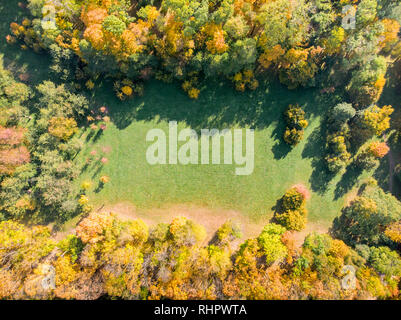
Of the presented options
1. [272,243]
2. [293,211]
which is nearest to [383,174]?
[293,211]

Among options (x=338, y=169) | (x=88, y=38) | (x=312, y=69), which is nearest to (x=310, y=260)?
(x=338, y=169)

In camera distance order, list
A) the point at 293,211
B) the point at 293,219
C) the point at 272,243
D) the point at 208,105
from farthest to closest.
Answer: the point at 208,105 < the point at 293,211 < the point at 293,219 < the point at 272,243

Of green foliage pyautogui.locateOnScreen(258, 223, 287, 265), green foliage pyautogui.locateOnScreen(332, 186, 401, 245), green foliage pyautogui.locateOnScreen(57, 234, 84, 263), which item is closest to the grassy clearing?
green foliage pyautogui.locateOnScreen(332, 186, 401, 245)

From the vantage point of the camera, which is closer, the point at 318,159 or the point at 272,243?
the point at 272,243

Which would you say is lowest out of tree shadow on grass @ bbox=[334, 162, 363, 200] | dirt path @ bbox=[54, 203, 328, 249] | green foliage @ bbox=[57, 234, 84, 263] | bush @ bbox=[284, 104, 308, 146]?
green foliage @ bbox=[57, 234, 84, 263]

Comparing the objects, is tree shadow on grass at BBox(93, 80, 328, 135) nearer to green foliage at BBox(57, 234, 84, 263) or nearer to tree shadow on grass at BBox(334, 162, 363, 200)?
tree shadow on grass at BBox(334, 162, 363, 200)

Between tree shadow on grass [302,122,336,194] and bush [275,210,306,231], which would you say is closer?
bush [275,210,306,231]

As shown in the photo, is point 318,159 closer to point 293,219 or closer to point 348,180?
point 348,180
